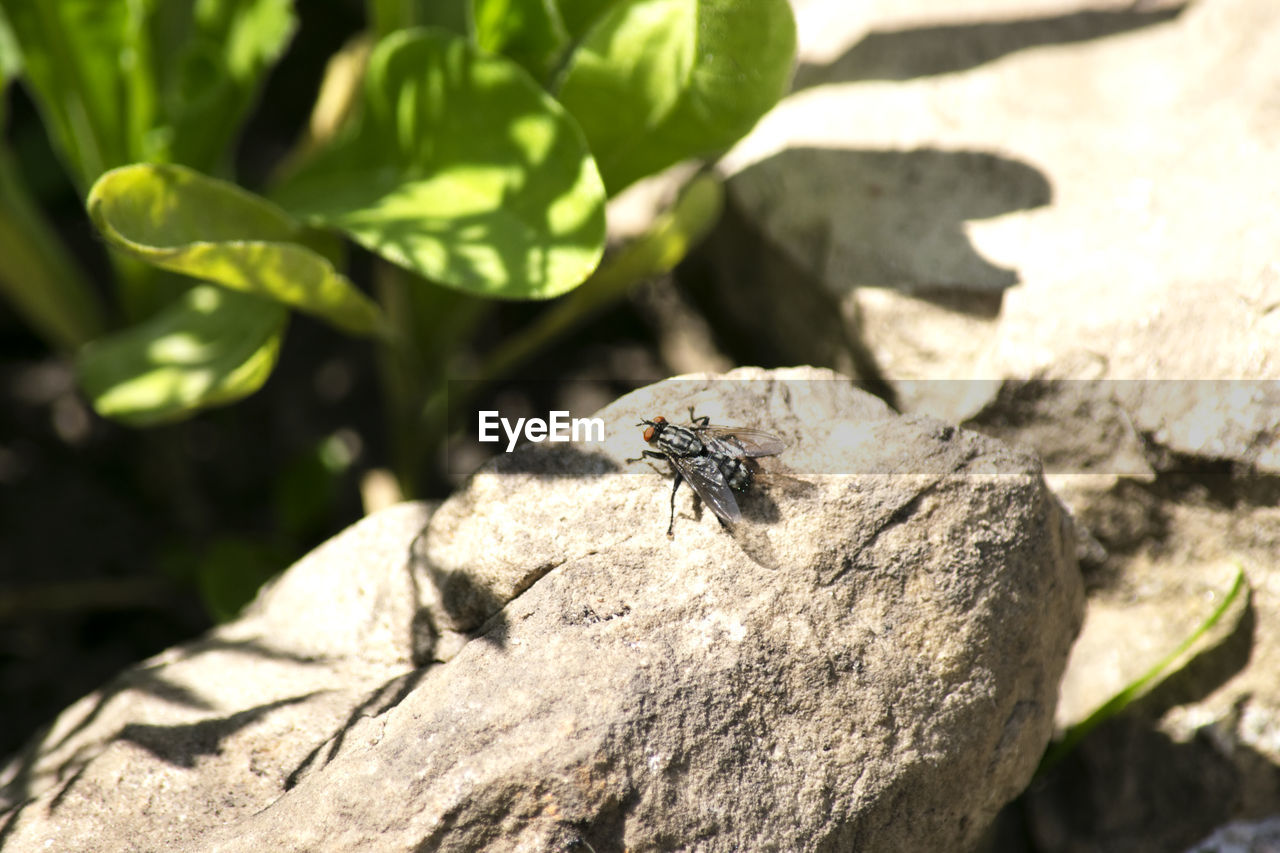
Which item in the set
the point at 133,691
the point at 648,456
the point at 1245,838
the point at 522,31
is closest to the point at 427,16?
the point at 522,31

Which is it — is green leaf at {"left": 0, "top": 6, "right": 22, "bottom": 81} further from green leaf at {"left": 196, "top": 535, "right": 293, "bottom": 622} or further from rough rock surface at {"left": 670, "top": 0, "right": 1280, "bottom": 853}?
rough rock surface at {"left": 670, "top": 0, "right": 1280, "bottom": 853}

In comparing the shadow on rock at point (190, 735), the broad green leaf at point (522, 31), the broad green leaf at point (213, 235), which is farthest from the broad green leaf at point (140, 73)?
the shadow on rock at point (190, 735)

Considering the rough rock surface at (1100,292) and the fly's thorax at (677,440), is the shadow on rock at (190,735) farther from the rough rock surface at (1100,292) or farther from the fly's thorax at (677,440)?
the rough rock surface at (1100,292)

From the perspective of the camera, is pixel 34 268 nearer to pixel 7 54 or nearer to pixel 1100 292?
pixel 7 54

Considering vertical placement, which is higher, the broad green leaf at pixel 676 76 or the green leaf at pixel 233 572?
the broad green leaf at pixel 676 76

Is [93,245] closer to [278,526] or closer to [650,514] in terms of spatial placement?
[278,526]

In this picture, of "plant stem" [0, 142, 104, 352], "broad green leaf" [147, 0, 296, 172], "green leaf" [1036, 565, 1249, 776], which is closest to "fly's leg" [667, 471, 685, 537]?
"green leaf" [1036, 565, 1249, 776]

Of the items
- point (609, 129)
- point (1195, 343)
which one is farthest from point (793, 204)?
point (1195, 343)
